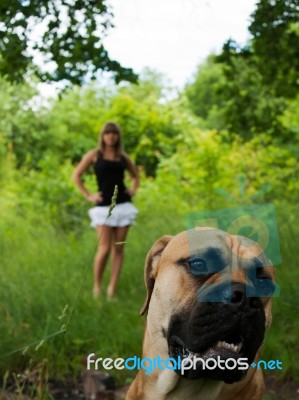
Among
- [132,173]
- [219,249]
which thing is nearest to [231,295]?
[219,249]

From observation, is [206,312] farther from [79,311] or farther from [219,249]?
[79,311]

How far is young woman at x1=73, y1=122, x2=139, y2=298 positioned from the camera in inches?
228

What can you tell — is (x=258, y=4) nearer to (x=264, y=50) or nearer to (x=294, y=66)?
(x=264, y=50)

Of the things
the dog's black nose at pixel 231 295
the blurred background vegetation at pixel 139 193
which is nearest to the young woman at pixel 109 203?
the blurred background vegetation at pixel 139 193

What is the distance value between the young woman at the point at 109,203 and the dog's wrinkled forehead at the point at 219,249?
12.3 ft

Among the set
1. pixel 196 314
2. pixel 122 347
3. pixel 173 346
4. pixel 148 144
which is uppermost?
pixel 148 144

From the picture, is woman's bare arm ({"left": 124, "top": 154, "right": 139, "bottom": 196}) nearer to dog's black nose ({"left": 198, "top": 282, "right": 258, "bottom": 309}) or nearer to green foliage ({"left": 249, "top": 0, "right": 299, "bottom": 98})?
green foliage ({"left": 249, "top": 0, "right": 299, "bottom": 98})

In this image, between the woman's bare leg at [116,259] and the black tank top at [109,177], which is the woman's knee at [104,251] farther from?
the black tank top at [109,177]

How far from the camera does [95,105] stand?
17.7 m

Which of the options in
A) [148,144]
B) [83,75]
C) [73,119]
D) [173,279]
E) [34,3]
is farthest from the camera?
[73,119]

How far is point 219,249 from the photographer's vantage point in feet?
6.15

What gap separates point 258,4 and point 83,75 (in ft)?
3.83

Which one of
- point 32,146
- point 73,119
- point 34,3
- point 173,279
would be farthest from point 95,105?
point 173,279

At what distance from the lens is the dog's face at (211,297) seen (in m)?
1.70
